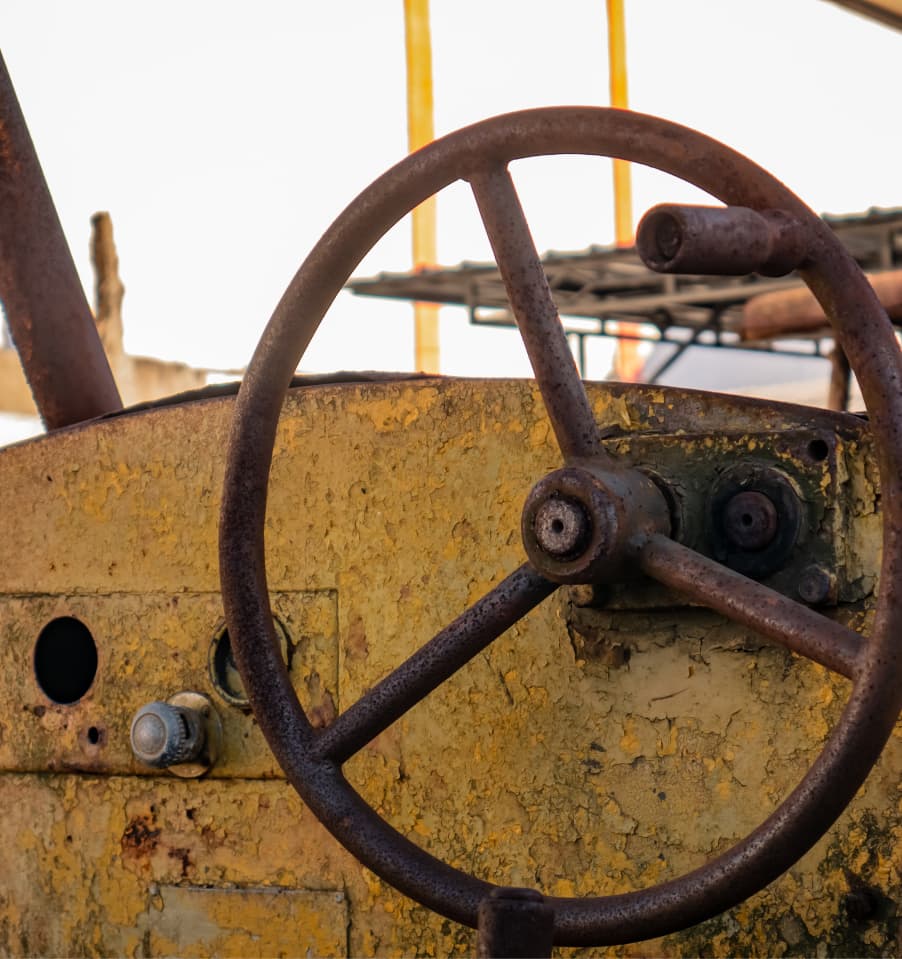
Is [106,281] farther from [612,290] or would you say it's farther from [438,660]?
[438,660]

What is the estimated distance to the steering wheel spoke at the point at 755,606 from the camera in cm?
94

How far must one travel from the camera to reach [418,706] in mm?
1394

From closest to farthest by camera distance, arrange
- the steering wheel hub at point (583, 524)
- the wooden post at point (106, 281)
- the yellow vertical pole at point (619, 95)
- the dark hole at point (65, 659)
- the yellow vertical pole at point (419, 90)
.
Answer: the steering wheel hub at point (583, 524) → the dark hole at point (65, 659) → the wooden post at point (106, 281) → the yellow vertical pole at point (419, 90) → the yellow vertical pole at point (619, 95)

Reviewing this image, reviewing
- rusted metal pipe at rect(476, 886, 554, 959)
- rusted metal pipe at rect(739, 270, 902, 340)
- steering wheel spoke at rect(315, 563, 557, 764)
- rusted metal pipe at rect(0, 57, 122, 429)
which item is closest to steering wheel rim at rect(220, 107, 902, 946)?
steering wheel spoke at rect(315, 563, 557, 764)

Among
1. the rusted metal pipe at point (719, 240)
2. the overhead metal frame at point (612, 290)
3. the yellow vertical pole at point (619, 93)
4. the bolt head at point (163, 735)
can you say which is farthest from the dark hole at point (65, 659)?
the yellow vertical pole at point (619, 93)

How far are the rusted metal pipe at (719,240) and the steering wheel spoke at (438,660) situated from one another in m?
0.29

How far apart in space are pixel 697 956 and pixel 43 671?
0.76 metres

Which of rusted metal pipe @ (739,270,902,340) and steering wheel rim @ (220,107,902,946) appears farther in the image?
rusted metal pipe @ (739,270,902,340)

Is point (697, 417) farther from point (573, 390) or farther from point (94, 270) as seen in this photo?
point (94, 270)

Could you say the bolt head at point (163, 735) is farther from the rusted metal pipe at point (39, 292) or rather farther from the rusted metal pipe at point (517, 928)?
the rusted metal pipe at point (517, 928)

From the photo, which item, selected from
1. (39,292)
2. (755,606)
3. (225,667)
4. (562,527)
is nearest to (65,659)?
(225,667)

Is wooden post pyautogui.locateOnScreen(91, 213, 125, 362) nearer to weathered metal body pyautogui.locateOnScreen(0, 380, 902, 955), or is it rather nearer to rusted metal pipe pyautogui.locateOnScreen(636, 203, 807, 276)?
weathered metal body pyautogui.locateOnScreen(0, 380, 902, 955)

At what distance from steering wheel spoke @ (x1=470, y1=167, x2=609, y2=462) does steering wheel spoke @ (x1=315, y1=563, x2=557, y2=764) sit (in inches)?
4.1

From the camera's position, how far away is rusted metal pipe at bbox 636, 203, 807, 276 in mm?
857
